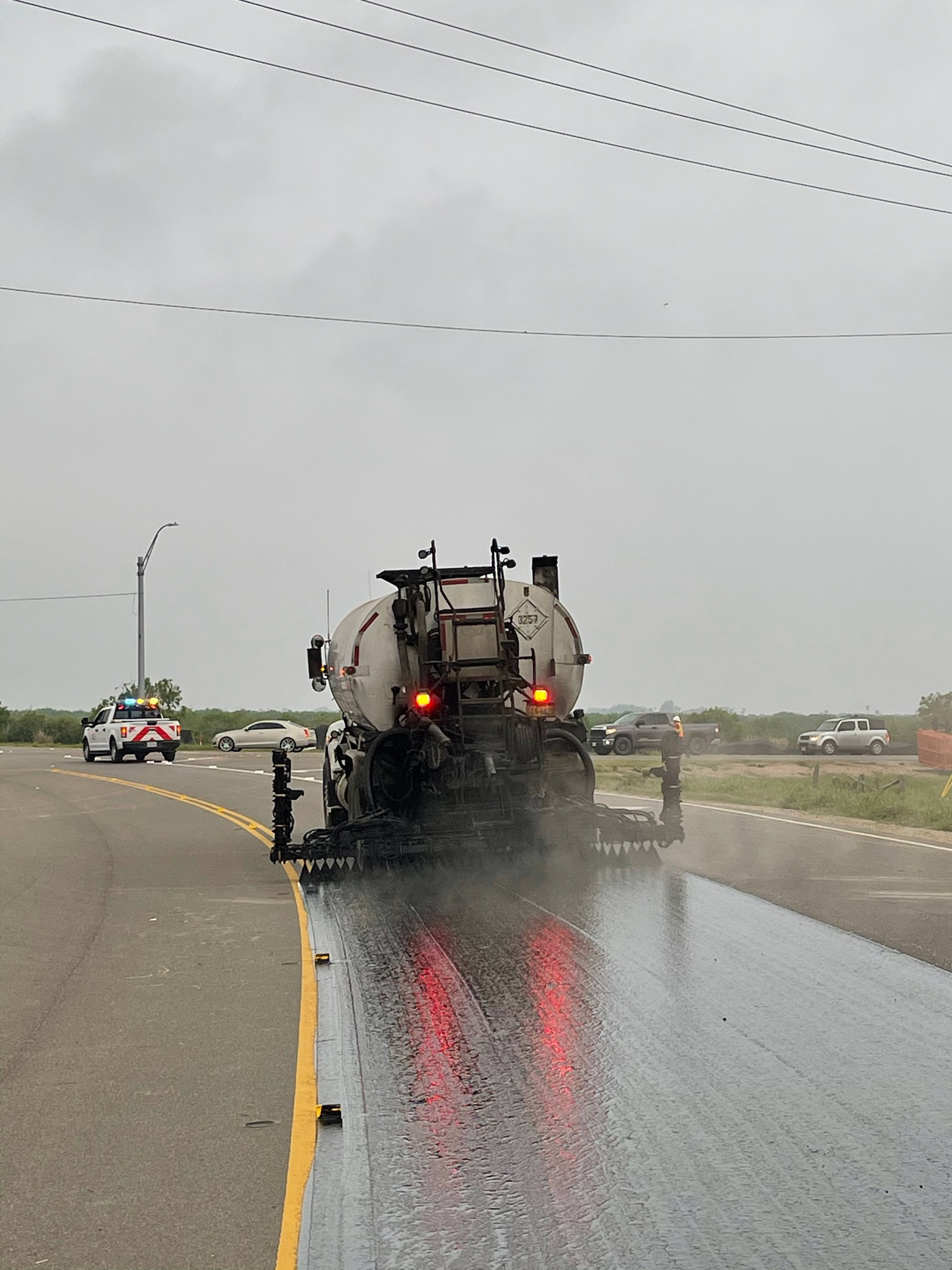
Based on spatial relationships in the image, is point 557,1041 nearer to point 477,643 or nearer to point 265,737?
point 477,643

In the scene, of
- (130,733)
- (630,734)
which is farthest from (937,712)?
(130,733)

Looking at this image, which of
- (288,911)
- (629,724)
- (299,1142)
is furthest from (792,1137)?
(629,724)

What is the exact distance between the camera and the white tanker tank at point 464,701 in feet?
46.3

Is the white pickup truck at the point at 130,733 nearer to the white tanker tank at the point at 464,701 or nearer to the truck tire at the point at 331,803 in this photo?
the truck tire at the point at 331,803

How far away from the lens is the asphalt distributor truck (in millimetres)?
13945

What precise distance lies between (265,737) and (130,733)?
11.5m

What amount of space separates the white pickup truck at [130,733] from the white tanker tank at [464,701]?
31.7 metres

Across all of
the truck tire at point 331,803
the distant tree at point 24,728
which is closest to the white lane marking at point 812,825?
the truck tire at point 331,803

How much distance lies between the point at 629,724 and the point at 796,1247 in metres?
48.5

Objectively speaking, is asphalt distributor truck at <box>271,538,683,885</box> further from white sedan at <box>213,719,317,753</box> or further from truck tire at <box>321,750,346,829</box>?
white sedan at <box>213,719,317,753</box>

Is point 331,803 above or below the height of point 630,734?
below

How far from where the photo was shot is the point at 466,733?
14.4 meters

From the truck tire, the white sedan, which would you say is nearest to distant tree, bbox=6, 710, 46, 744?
the white sedan

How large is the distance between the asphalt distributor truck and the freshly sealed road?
3.14 feet
